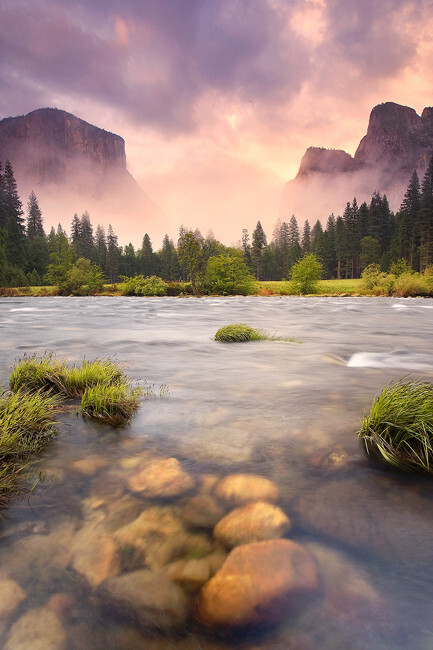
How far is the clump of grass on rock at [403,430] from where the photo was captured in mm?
2850

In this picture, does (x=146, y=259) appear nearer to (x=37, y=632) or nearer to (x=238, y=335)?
(x=238, y=335)

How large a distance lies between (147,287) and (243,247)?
62.1m

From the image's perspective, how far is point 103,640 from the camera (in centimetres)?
151

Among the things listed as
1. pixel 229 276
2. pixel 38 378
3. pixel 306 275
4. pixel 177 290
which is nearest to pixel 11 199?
pixel 177 290

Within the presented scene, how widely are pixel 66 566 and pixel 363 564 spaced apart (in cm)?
169

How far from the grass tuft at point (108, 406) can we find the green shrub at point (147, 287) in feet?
144

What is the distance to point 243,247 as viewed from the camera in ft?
340

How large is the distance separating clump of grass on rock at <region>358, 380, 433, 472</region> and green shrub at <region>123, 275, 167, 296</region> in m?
45.2

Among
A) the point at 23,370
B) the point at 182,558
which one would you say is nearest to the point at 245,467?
the point at 182,558

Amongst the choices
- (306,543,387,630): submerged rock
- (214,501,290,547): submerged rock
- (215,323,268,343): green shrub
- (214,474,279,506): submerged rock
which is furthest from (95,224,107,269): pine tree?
(306,543,387,630): submerged rock

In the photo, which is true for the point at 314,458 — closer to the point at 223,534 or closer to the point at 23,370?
the point at 223,534

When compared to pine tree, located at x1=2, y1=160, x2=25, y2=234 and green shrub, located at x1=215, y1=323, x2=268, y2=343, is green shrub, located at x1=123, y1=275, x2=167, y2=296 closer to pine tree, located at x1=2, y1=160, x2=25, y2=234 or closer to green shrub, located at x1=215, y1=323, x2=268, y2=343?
green shrub, located at x1=215, y1=323, x2=268, y2=343

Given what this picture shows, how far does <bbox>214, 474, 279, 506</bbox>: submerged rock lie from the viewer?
242 cm

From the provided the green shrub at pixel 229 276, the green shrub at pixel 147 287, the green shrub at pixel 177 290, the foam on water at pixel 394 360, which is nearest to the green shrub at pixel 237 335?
the foam on water at pixel 394 360
